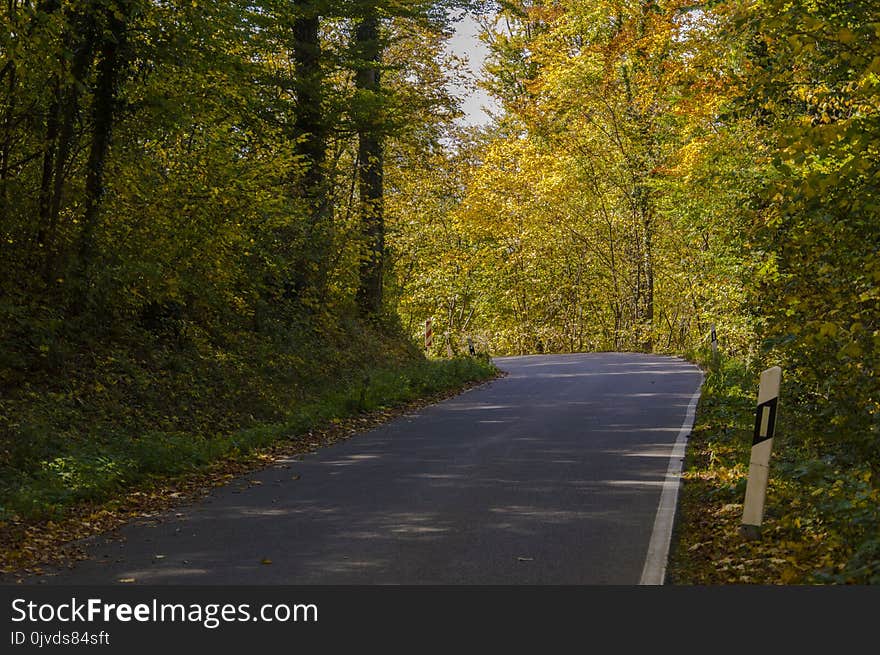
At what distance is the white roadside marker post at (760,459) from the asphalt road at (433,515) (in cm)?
85

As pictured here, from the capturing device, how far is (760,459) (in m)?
8.19

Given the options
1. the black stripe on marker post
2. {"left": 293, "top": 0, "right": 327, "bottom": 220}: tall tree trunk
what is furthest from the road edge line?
{"left": 293, "top": 0, "right": 327, "bottom": 220}: tall tree trunk

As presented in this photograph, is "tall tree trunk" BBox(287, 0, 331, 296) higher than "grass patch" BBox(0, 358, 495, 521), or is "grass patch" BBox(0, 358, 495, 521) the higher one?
"tall tree trunk" BBox(287, 0, 331, 296)

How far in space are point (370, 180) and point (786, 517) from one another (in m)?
20.4

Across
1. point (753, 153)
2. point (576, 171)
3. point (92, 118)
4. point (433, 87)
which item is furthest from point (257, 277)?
point (576, 171)

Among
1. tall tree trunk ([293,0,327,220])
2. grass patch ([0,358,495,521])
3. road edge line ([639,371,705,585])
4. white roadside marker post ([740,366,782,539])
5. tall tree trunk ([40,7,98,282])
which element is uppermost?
tall tree trunk ([293,0,327,220])

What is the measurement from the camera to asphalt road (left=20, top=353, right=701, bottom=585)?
7.59 meters

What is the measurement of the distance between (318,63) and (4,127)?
936cm

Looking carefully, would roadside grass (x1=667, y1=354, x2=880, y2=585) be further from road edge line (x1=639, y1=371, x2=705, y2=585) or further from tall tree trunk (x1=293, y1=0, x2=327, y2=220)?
tall tree trunk (x1=293, y1=0, x2=327, y2=220)

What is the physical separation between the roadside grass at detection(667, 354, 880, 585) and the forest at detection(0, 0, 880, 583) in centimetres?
4

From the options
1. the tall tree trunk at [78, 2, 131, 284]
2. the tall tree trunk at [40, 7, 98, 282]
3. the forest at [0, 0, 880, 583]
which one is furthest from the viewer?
the tall tree trunk at [78, 2, 131, 284]

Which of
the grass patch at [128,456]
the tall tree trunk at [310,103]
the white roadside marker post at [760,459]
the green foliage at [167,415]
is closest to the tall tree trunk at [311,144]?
the tall tree trunk at [310,103]

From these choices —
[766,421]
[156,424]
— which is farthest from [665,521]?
[156,424]

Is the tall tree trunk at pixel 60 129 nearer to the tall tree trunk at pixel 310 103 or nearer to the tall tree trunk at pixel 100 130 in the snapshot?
the tall tree trunk at pixel 100 130
